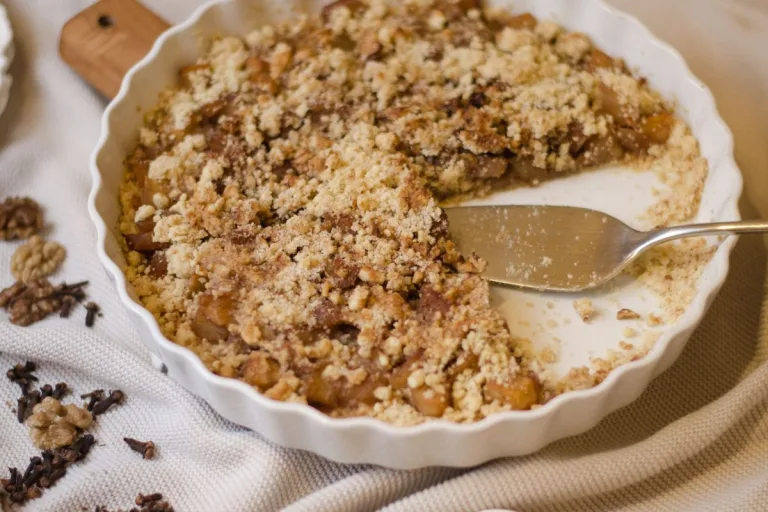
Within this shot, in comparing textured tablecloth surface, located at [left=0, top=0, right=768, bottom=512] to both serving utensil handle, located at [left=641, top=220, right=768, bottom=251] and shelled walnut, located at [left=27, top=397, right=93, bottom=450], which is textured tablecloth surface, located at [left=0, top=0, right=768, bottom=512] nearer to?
shelled walnut, located at [left=27, top=397, right=93, bottom=450]

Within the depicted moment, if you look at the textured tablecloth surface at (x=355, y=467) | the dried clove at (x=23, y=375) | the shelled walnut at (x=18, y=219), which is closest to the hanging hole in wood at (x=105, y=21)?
the textured tablecloth surface at (x=355, y=467)

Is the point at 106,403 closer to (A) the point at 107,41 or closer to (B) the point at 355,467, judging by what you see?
(B) the point at 355,467

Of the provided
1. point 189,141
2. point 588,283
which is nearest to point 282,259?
point 189,141

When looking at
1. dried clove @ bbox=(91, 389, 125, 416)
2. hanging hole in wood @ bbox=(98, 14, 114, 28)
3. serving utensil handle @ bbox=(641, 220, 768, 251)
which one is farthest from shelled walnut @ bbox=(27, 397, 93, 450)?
serving utensil handle @ bbox=(641, 220, 768, 251)

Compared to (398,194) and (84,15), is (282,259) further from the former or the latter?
(84,15)

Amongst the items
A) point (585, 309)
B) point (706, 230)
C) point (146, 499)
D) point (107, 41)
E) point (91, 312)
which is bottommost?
point (146, 499)

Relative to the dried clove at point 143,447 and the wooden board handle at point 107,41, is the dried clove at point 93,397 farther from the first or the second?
the wooden board handle at point 107,41

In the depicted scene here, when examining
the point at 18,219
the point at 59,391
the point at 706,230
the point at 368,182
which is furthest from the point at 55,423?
the point at 706,230
